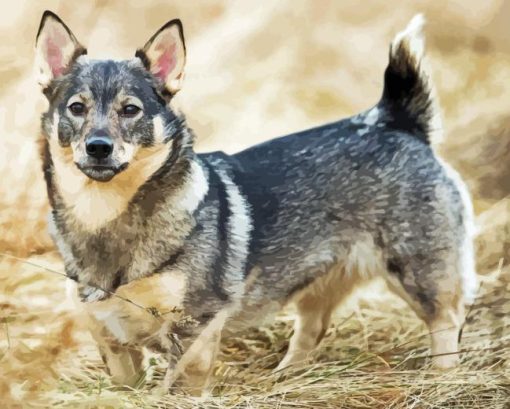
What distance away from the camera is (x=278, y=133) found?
154 centimetres

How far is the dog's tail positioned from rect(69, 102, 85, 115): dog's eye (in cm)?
62

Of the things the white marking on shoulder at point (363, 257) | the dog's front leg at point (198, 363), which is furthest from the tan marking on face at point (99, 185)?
the white marking on shoulder at point (363, 257)

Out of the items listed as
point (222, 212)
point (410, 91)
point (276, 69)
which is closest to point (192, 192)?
point (222, 212)

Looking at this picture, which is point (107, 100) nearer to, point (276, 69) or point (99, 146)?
point (99, 146)

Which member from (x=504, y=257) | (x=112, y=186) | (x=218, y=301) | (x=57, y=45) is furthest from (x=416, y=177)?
(x=57, y=45)

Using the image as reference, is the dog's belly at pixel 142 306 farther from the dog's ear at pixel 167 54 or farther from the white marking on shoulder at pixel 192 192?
the dog's ear at pixel 167 54

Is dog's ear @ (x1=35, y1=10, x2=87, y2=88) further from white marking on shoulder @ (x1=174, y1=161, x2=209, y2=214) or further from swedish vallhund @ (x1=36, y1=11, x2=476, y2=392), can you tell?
white marking on shoulder @ (x1=174, y1=161, x2=209, y2=214)

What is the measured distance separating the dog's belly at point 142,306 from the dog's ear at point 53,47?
424 mm

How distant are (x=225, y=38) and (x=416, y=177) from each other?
0.49m

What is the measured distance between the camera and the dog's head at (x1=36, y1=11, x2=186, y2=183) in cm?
133

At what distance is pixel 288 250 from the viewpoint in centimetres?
151

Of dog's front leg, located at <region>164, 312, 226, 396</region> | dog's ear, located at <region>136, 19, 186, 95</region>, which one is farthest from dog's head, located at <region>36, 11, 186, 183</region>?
dog's front leg, located at <region>164, 312, 226, 396</region>

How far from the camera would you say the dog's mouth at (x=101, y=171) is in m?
1.34

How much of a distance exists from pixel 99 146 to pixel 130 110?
0.31 ft
